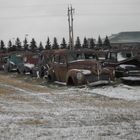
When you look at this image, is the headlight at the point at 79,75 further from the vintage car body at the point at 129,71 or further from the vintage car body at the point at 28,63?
the vintage car body at the point at 28,63

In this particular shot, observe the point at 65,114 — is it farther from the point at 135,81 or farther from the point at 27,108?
the point at 135,81

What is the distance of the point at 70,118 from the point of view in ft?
34.6

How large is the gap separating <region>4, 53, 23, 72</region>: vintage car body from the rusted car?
1710 centimetres

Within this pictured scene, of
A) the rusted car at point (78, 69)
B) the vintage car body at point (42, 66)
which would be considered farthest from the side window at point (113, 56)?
the rusted car at point (78, 69)

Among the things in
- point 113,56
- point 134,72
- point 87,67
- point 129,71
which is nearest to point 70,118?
point 87,67

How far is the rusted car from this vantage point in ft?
69.6

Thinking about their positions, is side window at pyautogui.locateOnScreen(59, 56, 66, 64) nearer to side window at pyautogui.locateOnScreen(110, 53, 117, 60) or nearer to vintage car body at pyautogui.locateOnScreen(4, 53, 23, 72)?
side window at pyautogui.locateOnScreen(110, 53, 117, 60)

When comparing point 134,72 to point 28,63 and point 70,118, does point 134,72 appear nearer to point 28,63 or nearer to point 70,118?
point 70,118

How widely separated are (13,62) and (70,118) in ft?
112

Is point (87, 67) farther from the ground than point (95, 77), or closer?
farther from the ground

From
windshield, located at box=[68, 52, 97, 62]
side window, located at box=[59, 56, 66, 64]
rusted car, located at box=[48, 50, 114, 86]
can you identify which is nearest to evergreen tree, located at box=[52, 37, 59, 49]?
rusted car, located at box=[48, 50, 114, 86]

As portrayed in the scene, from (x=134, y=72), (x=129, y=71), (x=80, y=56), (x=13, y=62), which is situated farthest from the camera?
(x=13, y=62)

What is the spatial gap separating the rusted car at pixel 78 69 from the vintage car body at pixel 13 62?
17102 millimetres

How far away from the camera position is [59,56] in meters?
24.5
